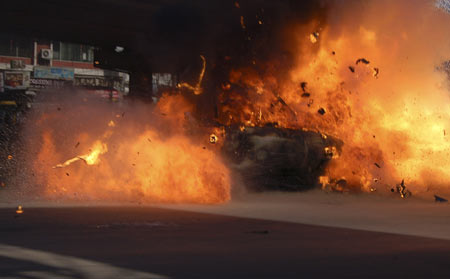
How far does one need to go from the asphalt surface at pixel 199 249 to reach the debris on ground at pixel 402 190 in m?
6.83

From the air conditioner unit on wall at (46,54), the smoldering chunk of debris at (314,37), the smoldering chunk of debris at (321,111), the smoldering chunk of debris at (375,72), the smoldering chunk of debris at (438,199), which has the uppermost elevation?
the air conditioner unit on wall at (46,54)

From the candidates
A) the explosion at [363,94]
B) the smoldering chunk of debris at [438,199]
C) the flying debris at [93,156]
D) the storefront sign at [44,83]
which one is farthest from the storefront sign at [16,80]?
the smoldering chunk of debris at [438,199]

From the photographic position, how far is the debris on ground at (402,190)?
16570 mm

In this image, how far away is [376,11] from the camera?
58.0 feet

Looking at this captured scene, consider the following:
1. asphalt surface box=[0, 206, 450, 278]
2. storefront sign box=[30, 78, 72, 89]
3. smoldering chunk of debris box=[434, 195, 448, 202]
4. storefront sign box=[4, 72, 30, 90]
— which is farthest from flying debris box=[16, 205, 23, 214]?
storefront sign box=[30, 78, 72, 89]

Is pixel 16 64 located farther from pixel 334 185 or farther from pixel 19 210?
pixel 19 210

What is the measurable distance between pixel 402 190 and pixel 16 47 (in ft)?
131

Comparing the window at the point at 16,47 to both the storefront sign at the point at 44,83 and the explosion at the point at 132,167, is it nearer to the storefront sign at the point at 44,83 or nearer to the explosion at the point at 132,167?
the storefront sign at the point at 44,83

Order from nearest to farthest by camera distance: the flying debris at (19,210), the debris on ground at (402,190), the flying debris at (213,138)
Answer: the flying debris at (19,210) → the flying debris at (213,138) → the debris on ground at (402,190)

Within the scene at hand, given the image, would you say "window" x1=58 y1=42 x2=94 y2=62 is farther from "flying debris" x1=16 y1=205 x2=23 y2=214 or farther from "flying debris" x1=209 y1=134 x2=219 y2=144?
"flying debris" x1=16 y1=205 x2=23 y2=214

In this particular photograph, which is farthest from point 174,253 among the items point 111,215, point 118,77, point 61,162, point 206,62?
point 118,77

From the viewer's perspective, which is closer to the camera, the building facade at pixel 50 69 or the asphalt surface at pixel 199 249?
the asphalt surface at pixel 199 249

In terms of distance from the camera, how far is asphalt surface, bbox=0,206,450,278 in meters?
6.43

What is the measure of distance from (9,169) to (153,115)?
4.19 meters
